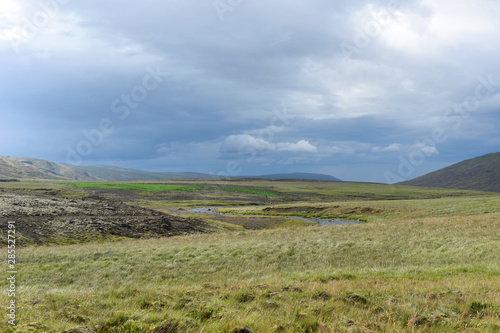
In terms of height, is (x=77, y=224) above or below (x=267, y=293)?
below

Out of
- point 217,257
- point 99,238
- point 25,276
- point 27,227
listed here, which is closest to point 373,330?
point 217,257

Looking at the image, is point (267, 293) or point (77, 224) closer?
point (267, 293)

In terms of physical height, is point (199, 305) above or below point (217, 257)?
above

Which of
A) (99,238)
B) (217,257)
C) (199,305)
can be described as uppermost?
(199,305)

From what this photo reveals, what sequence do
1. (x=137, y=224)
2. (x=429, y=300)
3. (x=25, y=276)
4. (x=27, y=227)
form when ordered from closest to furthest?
(x=429, y=300)
(x=25, y=276)
(x=27, y=227)
(x=137, y=224)

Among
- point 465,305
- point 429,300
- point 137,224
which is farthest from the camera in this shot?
point 137,224

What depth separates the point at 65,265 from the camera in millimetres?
19828

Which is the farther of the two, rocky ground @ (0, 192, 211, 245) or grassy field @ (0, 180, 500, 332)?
rocky ground @ (0, 192, 211, 245)

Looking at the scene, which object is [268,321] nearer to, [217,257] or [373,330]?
[373,330]

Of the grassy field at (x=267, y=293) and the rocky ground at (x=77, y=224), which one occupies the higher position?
the grassy field at (x=267, y=293)

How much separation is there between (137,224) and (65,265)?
2537 cm

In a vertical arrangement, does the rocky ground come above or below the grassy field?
below

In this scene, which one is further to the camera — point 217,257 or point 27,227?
point 27,227

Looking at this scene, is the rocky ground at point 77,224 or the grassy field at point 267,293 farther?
the rocky ground at point 77,224
